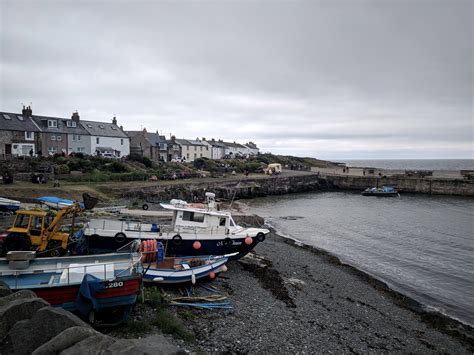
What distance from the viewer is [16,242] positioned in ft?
44.6

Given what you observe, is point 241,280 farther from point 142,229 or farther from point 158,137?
point 158,137

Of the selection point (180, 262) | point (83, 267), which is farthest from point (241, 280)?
point (83, 267)

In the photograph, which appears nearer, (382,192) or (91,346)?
(91,346)

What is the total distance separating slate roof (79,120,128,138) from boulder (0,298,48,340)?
47900 millimetres

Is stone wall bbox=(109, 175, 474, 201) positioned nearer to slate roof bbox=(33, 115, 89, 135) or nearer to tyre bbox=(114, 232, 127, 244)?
tyre bbox=(114, 232, 127, 244)

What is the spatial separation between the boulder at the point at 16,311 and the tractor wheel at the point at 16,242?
7353mm

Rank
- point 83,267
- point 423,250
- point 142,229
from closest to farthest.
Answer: point 83,267 → point 142,229 → point 423,250

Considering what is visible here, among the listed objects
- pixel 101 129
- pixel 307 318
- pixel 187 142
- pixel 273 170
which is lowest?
pixel 307 318

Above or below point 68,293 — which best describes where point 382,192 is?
above

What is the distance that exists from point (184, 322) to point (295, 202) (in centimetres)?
3855

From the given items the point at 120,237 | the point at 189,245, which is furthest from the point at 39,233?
the point at 189,245

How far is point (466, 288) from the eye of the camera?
17422 millimetres

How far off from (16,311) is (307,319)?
921 cm

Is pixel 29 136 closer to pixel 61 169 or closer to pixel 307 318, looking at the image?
pixel 61 169
